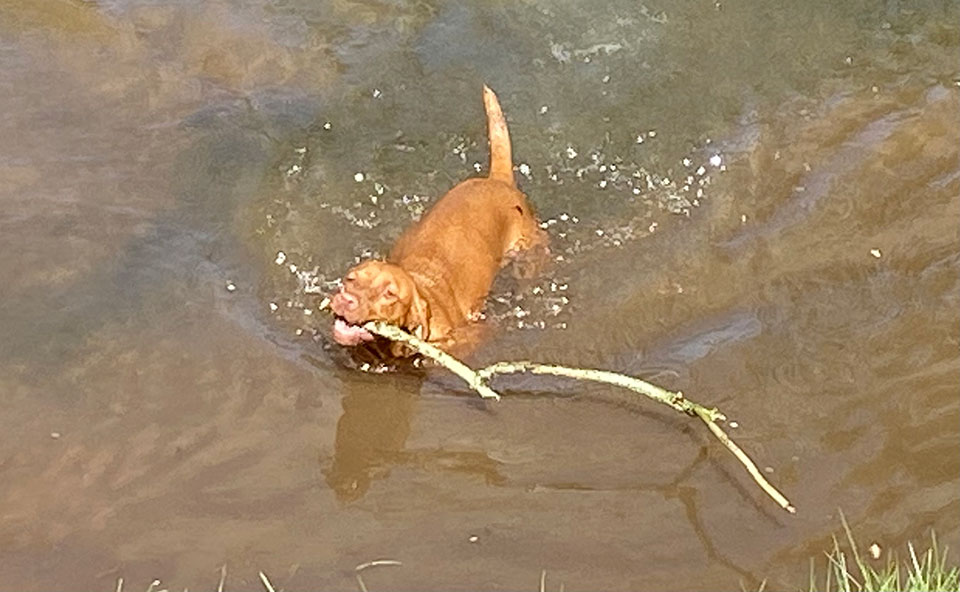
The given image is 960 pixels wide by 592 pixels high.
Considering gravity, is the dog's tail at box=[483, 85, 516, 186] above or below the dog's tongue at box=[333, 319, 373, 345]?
above

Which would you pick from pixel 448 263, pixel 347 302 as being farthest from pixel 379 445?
pixel 448 263

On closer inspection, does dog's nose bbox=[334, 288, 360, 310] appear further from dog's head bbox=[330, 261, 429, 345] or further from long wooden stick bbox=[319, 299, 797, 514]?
long wooden stick bbox=[319, 299, 797, 514]

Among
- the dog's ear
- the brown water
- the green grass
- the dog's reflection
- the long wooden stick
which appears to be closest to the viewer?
the green grass

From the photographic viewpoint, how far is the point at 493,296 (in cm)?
581

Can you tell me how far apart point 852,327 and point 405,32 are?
3.44m

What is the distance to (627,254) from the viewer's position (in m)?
6.11

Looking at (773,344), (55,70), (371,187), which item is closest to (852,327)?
(773,344)

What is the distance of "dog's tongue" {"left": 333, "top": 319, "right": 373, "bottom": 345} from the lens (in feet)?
16.4

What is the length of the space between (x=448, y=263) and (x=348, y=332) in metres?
0.72

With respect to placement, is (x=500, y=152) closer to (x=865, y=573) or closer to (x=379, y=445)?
(x=379, y=445)

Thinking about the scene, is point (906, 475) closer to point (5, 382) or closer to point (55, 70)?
point (5, 382)

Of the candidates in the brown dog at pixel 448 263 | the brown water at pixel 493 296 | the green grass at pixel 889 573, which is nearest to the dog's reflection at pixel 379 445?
the brown water at pixel 493 296

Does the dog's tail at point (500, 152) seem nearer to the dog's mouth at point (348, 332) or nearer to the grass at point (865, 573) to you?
the dog's mouth at point (348, 332)

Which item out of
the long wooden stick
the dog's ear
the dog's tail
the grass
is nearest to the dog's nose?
the long wooden stick
